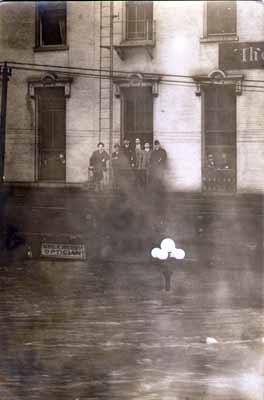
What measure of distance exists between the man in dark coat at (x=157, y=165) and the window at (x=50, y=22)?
2285 millimetres

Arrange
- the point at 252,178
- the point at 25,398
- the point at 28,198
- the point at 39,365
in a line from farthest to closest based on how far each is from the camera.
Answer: the point at 28,198
the point at 252,178
the point at 39,365
the point at 25,398

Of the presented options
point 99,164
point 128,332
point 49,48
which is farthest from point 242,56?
point 128,332

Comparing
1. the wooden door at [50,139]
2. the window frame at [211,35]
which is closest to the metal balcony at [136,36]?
the window frame at [211,35]

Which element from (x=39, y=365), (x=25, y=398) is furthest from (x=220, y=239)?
(x=25, y=398)

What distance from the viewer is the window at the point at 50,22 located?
8094 millimetres

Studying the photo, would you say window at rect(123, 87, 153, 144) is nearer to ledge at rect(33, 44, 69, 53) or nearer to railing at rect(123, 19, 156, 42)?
railing at rect(123, 19, 156, 42)

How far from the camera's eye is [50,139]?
7.55 m

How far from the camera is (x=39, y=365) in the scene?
5180 millimetres

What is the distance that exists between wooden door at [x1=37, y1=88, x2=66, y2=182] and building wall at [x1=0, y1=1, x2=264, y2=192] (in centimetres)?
10

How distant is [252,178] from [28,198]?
3053 millimetres

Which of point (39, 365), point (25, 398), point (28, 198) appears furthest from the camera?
point (28, 198)

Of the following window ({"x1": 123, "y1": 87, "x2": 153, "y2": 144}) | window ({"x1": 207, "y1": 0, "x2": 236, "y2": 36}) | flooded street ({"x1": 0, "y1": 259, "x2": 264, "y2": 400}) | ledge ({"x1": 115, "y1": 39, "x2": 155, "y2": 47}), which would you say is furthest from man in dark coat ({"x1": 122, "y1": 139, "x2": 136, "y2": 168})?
window ({"x1": 207, "y1": 0, "x2": 236, "y2": 36})

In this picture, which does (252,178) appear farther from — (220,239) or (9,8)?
(9,8)

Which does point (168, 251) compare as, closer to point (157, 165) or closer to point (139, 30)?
point (157, 165)
